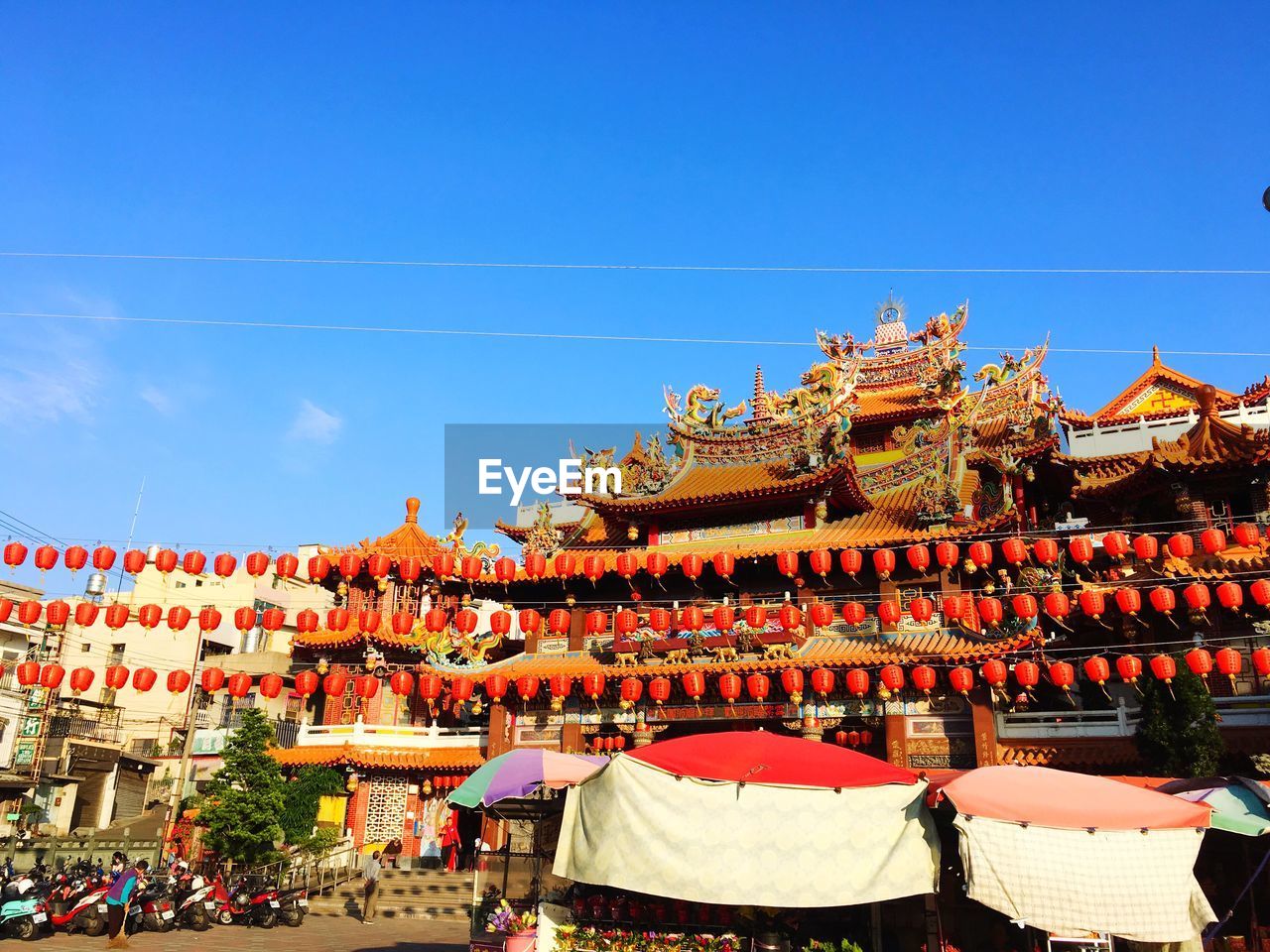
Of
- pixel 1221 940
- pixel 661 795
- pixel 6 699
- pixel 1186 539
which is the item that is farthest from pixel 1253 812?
pixel 6 699

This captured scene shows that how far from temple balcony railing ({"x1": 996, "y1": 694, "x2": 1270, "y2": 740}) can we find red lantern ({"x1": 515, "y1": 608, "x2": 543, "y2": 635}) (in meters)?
11.2

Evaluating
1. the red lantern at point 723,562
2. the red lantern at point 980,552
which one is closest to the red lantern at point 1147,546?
the red lantern at point 980,552

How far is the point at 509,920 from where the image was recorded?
10.4 metres

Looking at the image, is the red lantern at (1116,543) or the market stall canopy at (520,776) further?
the red lantern at (1116,543)

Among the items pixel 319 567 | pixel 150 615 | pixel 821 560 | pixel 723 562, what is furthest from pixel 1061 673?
pixel 150 615

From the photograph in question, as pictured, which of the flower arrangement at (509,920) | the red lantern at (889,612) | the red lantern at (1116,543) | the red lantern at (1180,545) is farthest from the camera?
the red lantern at (889,612)

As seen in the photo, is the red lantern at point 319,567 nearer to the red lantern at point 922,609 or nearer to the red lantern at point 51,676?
the red lantern at point 51,676

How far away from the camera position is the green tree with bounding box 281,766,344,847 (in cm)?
2416

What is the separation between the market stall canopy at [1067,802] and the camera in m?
8.12

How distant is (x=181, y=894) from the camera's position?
1745 cm

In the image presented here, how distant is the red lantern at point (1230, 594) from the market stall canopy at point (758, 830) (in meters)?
11.0

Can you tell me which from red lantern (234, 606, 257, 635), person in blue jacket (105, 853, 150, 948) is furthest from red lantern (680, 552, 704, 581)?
person in blue jacket (105, 853, 150, 948)

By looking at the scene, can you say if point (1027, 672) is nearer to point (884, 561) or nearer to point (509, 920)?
point (884, 561)

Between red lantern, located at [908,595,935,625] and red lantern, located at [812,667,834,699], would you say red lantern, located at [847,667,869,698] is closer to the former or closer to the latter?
red lantern, located at [812,667,834,699]
